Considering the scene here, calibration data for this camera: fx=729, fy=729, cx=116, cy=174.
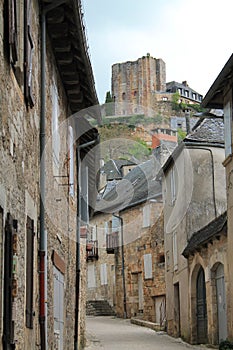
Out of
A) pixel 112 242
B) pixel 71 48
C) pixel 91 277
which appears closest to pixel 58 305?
pixel 71 48

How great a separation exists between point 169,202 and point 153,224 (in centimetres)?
938

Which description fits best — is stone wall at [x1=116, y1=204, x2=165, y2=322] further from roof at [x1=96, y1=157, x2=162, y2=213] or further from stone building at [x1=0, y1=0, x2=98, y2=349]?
stone building at [x1=0, y1=0, x2=98, y2=349]

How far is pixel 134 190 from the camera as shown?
135 ft

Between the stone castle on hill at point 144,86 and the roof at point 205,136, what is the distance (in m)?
83.9

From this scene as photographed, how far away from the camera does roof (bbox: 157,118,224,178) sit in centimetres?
2461

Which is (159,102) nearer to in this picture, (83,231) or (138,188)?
(138,188)

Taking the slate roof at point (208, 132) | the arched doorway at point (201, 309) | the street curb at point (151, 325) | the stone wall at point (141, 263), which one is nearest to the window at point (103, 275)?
the stone wall at point (141, 263)

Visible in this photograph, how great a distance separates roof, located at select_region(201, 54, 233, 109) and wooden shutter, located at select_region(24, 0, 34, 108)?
23.5ft

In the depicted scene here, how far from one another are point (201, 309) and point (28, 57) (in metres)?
15.9

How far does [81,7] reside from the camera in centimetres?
1104

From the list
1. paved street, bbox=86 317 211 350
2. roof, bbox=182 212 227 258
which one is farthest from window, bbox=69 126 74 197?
paved street, bbox=86 317 211 350

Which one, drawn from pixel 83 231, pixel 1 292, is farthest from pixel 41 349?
pixel 83 231

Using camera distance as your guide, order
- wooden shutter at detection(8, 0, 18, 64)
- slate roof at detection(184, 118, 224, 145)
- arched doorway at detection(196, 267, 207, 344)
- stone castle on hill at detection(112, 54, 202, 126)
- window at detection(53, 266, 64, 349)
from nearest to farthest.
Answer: wooden shutter at detection(8, 0, 18, 64) < window at detection(53, 266, 64, 349) < arched doorway at detection(196, 267, 207, 344) < slate roof at detection(184, 118, 224, 145) < stone castle on hill at detection(112, 54, 202, 126)

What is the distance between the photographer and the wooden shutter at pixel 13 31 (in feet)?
23.3
